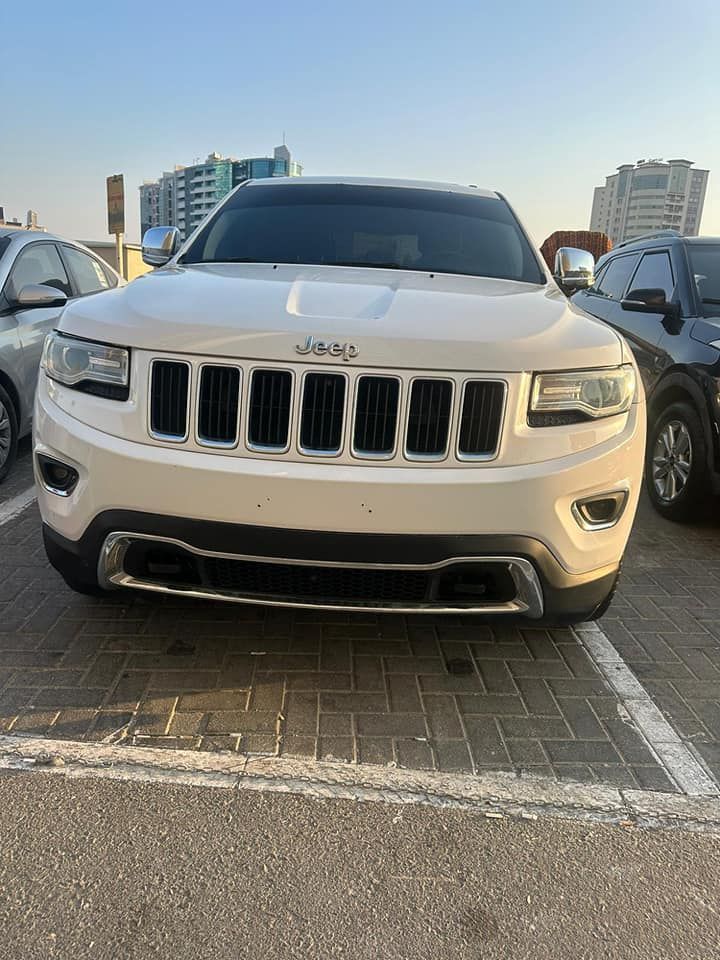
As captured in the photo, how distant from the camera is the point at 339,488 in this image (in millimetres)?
2240

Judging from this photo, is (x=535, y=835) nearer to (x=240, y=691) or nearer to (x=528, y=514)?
(x=528, y=514)

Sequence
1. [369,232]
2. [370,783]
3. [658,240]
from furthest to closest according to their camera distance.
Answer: [658,240] → [369,232] → [370,783]

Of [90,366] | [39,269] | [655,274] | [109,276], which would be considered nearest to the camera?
[90,366]

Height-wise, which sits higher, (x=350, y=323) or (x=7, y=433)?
(x=350, y=323)

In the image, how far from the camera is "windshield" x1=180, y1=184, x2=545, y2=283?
3.47 metres

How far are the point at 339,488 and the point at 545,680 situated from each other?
47.9 inches

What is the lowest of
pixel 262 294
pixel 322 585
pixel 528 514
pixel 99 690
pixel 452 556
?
pixel 99 690

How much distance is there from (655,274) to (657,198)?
85.0 feet

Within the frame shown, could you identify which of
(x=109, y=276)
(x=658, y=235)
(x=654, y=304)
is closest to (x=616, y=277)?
(x=658, y=235)

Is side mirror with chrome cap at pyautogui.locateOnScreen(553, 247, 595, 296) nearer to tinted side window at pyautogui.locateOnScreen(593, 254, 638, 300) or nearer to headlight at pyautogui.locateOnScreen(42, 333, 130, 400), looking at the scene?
tinted side window at pyautogui.locateOnScreen(593, 254, 638, 300)

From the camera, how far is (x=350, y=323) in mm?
2326

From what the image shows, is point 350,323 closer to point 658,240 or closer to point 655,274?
point 655,274

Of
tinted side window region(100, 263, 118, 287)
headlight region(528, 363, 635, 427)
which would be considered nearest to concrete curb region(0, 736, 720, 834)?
headlight region(528, 363, 635, 427)

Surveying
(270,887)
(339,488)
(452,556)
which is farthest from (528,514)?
(270,887)
